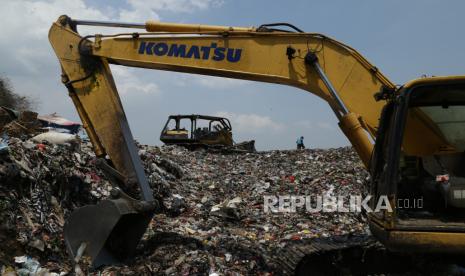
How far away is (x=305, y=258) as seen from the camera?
408 cm

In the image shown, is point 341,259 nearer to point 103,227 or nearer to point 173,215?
point 103,227

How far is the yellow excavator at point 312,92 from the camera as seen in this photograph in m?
3.34

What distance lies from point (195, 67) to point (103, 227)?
1.80 m

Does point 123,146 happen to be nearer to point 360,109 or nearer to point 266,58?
point 266,58

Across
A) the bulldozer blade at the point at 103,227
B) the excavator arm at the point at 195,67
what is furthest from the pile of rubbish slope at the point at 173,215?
the excavator arm at the point at 195,67

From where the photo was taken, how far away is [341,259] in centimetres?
424

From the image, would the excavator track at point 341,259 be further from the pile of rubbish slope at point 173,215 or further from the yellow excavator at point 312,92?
the pile of rubbish slope at point 173,215

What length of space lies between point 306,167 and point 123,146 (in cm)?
834

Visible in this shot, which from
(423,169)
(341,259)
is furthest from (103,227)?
(423,169)

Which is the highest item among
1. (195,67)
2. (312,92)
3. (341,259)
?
(195,67)

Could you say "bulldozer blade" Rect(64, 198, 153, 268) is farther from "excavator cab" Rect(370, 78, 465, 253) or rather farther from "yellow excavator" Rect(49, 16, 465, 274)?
"excavator cab" Rect(370, 78, 465, 253)

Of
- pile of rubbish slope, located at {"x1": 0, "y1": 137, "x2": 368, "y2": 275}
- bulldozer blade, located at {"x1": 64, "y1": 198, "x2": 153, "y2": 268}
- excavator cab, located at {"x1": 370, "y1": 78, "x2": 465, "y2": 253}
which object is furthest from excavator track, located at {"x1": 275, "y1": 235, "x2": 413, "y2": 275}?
bulldozer blade, located at {"x1": 64, "y1": 198, "x2": 153, "y2": 268}

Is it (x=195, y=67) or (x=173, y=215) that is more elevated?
(x=195, y=67)

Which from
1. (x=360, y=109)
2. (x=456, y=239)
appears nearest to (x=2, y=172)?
(x=360, y=109)
